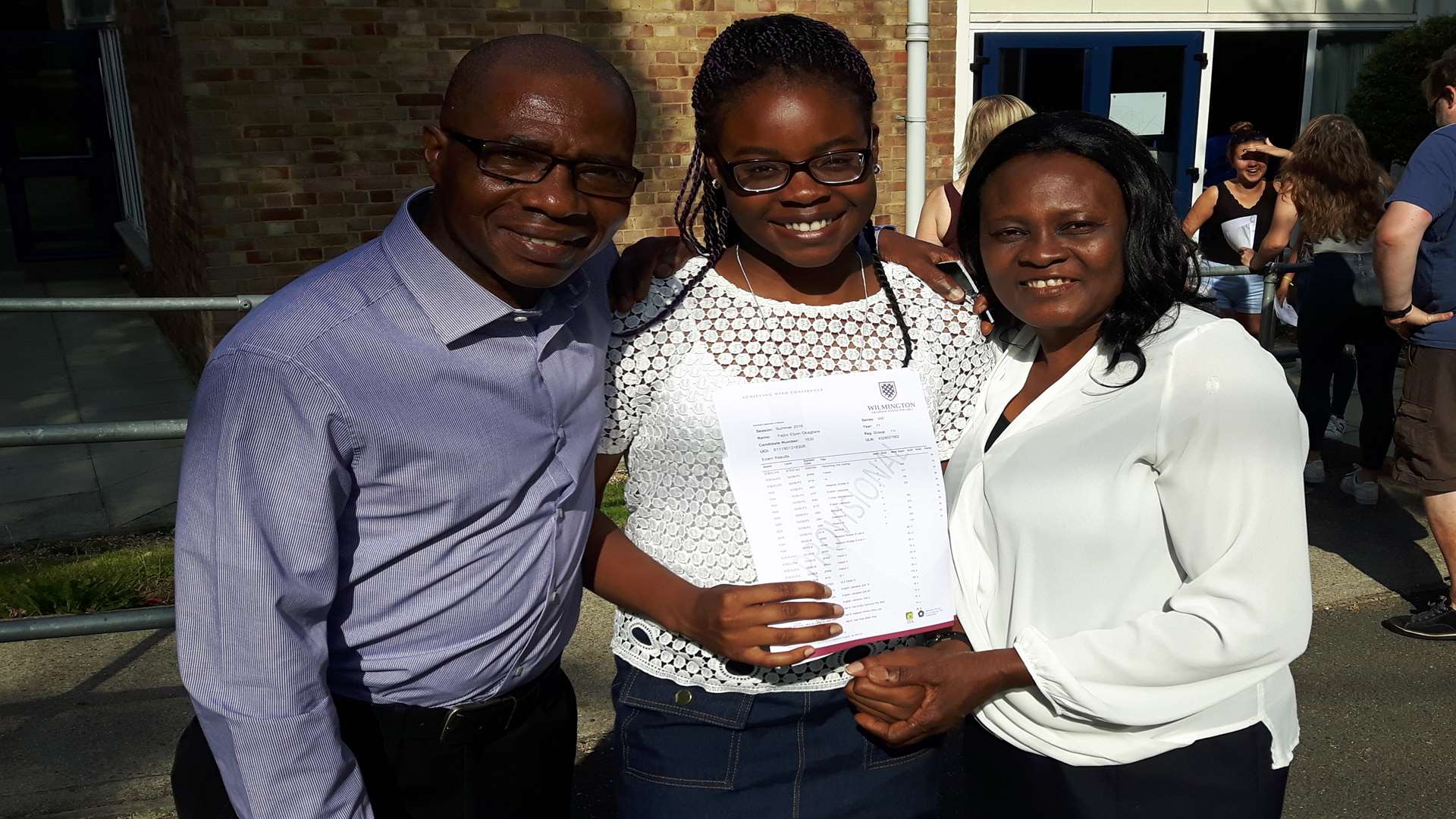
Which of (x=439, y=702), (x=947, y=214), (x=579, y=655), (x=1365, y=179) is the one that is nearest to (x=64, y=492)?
(x=579, y=655)

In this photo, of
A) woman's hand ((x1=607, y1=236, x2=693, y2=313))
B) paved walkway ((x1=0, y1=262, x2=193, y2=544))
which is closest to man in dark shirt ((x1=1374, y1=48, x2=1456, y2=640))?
woman's hand ((x1=607, y1=236, x2=693, y2=313))

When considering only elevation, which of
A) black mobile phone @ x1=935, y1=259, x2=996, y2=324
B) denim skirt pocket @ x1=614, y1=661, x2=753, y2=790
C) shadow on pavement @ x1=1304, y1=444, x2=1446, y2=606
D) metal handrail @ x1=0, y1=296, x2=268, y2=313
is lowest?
shadow on pavement @ x1=1304, y1=444, x2=1446, y2=606

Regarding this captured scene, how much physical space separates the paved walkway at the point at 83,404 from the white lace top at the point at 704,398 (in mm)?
4698

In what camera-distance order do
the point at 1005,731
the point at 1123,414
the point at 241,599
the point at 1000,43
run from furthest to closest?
the point at 1000,43 → the point at 1005,731 → the point at 1123,414 → the point at 241,599

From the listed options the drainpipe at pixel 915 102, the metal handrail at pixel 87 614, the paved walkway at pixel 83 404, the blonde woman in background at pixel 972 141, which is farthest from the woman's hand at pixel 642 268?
the drainpipe at pixel 915 102

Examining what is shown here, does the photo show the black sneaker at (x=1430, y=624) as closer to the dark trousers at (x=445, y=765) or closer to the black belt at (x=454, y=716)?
the dark trousers at (x=445, y=765)

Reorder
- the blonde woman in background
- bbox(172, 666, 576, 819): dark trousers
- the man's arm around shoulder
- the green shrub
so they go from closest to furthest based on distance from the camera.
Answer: the man's arm around shoulder < bbox(172, 666, 576, 819): dark trousers < the blonde woman in background < the green shrub

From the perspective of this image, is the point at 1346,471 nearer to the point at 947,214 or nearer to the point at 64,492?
the point at 947,214

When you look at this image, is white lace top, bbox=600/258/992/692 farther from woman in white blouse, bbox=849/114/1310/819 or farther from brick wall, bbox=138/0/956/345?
brick wall, bbox=138/0/956/345

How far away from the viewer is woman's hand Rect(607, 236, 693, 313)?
204cm

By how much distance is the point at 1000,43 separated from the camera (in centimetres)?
940

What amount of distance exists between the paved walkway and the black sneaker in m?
5.57

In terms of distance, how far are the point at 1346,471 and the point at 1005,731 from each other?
218 inches

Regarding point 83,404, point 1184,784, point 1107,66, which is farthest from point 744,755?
point 1107,66
